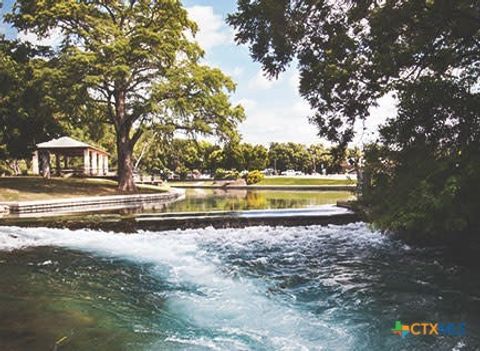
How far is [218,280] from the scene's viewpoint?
643 cm

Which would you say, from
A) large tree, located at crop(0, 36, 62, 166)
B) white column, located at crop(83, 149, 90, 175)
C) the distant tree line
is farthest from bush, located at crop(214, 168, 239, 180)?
large tree, located at crop(0, 36, 62, 166)

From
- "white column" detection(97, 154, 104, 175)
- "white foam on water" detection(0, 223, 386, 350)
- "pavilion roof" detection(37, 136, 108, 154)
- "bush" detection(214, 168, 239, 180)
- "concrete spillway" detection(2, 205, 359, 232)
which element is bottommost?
"white foam on water" detection(0, 223, 386, 350)

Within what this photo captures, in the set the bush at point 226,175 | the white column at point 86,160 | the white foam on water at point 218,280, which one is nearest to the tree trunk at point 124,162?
the white column at point 86,160

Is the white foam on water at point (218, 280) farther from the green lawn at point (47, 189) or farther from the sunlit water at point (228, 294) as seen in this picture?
the green lawn at point (47, 189)

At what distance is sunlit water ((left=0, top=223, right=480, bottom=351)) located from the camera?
4055 millimetres

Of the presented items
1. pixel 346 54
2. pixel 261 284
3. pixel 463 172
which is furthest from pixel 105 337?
pixel 346 54

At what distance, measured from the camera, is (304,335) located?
4238 millimetres

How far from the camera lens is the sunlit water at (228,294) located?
160 inches

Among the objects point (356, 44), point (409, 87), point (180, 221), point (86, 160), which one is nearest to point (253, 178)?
point (86, 160)

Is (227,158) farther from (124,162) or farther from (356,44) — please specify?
(356,44)

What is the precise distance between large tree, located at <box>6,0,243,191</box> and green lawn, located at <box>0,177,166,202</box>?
1.61 m

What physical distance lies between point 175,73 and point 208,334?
61.4 ft

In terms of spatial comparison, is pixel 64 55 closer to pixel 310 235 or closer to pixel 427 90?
pixel 310 235

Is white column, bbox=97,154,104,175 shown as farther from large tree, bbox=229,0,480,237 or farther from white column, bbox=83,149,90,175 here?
large tree, bbox=229,0,480,237
